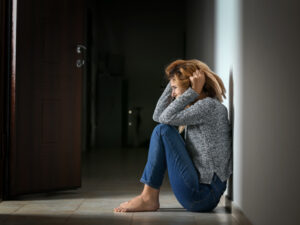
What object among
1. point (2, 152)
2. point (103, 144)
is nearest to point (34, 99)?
point (2, 152)

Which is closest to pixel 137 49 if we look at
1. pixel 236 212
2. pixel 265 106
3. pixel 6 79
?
pixel 6 79

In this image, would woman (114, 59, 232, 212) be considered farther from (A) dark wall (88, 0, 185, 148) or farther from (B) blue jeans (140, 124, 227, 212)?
(A) dark wall (88, 0, 185, 148)

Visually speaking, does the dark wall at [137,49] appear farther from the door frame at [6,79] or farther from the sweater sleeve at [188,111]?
the sweater sleeve at [188,111]

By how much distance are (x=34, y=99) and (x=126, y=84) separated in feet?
18.8

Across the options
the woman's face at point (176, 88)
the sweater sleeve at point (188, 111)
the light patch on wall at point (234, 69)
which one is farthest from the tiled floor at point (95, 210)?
the woman's face at point (176, 88)

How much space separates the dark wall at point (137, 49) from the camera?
826 centimetres

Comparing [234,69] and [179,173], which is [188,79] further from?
[179,173]

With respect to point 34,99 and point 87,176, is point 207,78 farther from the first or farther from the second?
point 87,176

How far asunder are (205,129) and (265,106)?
0.72 meters

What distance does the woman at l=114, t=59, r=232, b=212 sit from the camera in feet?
7.06

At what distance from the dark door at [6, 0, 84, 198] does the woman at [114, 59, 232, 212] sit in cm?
71

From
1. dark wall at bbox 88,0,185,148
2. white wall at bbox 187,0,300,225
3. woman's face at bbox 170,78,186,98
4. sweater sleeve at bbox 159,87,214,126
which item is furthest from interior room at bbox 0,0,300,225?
dark wall at bbox 88,0,185,148

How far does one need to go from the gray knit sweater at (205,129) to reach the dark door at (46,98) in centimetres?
88

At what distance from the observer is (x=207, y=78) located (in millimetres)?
2307
